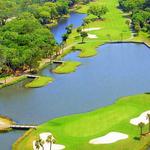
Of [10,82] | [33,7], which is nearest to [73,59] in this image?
[10,82]

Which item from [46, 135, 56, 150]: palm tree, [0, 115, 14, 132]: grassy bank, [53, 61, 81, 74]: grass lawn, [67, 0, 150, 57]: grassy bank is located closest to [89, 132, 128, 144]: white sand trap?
[46, 135, 56, 150]: palm tree

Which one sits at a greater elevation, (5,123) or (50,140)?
(50,140)

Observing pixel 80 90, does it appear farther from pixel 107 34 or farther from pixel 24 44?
pixel 107 34

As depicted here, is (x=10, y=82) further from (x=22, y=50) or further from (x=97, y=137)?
(x=97, y=137)

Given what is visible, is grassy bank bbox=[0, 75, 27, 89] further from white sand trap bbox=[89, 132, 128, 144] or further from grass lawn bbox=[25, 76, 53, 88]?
white sand trap bbox=[89, 132, 128, 144]

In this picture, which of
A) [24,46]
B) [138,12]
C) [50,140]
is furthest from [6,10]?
[50,140]

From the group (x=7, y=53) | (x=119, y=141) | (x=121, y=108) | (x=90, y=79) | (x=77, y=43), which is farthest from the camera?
(x=77, y=43)
